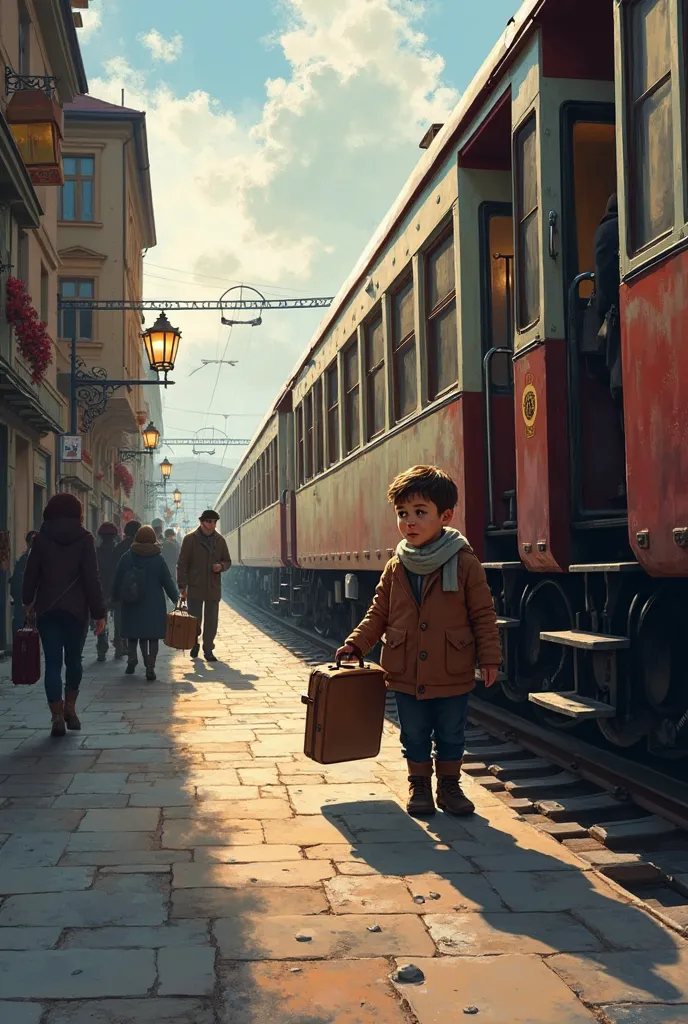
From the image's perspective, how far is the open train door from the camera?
18.7ft

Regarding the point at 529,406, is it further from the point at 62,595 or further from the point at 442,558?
the point at 62,595

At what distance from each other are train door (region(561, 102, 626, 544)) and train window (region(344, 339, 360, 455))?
5.08 metres

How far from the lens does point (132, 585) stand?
37.7ft

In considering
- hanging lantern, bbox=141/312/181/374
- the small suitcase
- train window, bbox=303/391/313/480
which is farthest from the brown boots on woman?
hanging lantern, bbox=141/312/181/374

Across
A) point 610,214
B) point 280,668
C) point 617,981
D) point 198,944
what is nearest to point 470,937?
point 617,981

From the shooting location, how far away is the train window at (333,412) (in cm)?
1240

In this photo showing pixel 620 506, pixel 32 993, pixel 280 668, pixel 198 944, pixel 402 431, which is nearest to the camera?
pixel 32 993

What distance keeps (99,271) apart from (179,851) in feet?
73.8

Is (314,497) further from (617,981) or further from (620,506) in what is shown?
(617,981)

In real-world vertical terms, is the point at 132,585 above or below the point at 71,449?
below

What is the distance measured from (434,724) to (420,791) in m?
0.29

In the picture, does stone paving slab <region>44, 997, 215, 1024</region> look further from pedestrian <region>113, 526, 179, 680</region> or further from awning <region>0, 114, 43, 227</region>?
awning <region>0, 114, 43, 227</region>

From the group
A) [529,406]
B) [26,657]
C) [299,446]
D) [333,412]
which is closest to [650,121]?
[529,406]

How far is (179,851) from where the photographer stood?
14.8ft
